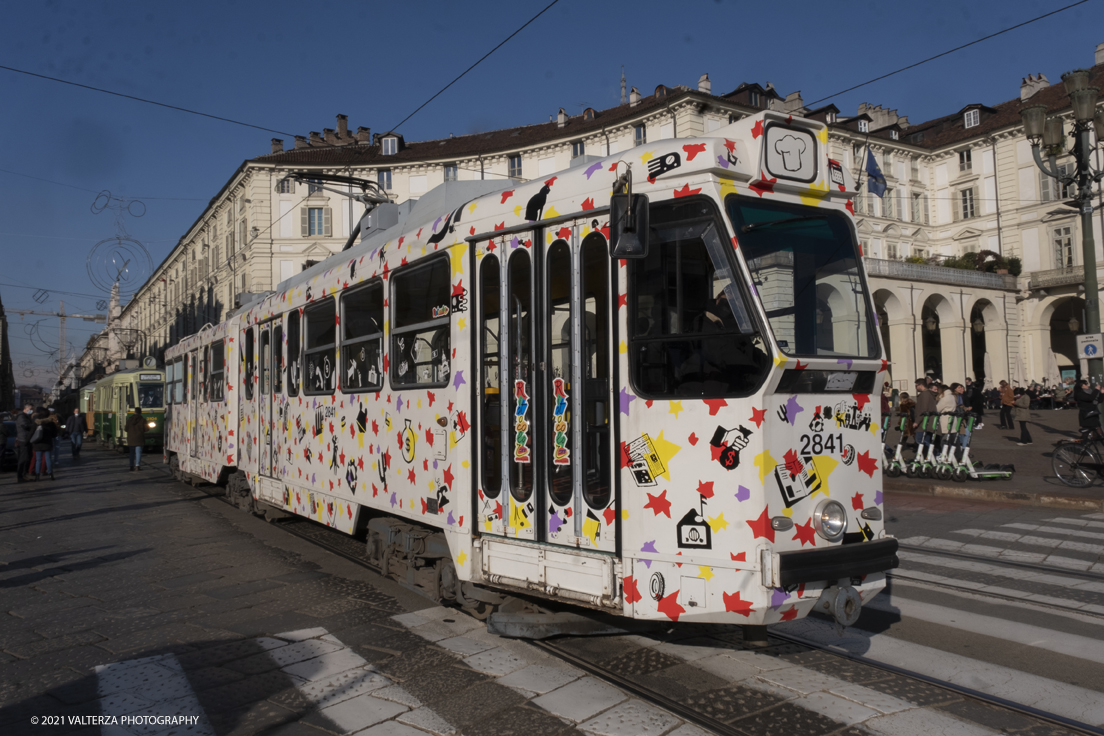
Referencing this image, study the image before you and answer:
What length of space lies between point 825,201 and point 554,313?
172 centimetres

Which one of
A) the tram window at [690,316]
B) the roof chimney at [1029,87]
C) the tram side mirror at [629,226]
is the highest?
the roof chimney at [1029,87]

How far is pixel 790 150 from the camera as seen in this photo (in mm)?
4680

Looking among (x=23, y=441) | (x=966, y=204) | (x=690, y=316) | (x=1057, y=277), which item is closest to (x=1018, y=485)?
(x=690, y=316)

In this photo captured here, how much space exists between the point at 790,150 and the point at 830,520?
2.07 metres

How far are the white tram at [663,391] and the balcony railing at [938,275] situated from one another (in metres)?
36.3

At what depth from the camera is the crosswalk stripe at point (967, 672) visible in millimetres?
4379

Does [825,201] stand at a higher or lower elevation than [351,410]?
higher

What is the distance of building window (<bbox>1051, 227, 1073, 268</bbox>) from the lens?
4772 cm

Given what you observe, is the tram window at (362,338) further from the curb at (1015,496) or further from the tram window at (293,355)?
the curb at (1015,496)

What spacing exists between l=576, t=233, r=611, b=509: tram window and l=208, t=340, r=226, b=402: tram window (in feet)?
30.9

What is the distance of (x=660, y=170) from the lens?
457cm

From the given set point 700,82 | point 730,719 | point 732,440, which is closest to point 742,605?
point 730,719

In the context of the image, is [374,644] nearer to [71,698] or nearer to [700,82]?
[71,698]

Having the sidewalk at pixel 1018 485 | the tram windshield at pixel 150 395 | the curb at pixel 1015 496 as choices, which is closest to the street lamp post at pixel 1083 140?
the sidewalk at pixel 1018 485
